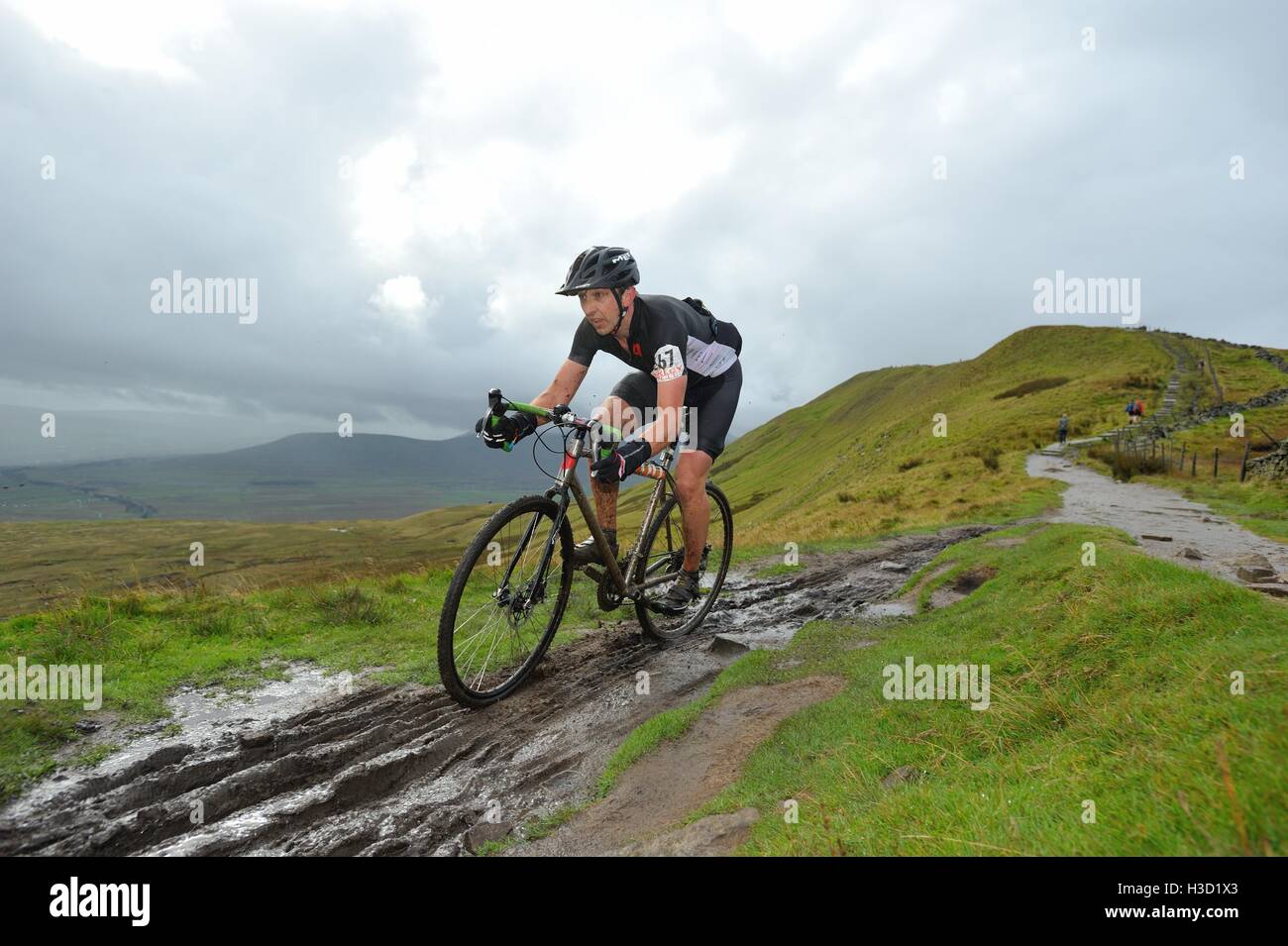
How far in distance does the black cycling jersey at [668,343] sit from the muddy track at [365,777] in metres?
3.25

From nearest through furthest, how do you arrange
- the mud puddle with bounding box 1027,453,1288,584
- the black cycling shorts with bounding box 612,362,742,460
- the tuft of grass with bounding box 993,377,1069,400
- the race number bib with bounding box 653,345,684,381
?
the race number bib with bounding box 653,345,684,381
the black cycling shorts with bounding box 612,362,742,460
the mud puddle with bounding box 1027,453,1288,584
the tuft of grass with bounding box 993,377,1069,400

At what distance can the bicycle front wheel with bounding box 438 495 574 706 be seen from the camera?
539 cm

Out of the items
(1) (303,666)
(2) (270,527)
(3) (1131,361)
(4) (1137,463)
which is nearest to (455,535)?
(2) (270,527)

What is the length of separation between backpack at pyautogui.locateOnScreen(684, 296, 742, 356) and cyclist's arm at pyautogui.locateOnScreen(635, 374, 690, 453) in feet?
4.33

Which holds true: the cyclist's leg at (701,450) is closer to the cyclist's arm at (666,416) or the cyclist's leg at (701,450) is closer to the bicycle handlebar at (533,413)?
the cyclist's arm at (666,416)

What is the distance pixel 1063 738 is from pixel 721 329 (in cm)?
560

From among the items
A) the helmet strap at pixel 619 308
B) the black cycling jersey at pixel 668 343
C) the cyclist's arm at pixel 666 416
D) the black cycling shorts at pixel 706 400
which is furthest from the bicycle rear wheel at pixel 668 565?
the helmet strap at pixel 619 308

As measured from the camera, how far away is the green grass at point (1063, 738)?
189 centimetres

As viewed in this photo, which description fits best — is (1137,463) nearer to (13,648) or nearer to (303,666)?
(303,666)

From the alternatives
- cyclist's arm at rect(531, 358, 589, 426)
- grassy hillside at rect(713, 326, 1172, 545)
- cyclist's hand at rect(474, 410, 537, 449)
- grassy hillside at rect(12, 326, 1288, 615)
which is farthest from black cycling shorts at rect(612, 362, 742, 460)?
grassy hillside at rect(713, 326, 1172, 545)

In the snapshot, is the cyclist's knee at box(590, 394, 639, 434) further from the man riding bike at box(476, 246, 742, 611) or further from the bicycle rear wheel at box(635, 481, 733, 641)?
the bicycle rear wheel at box(635, 481, 733, 641)

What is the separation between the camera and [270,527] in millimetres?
167125
